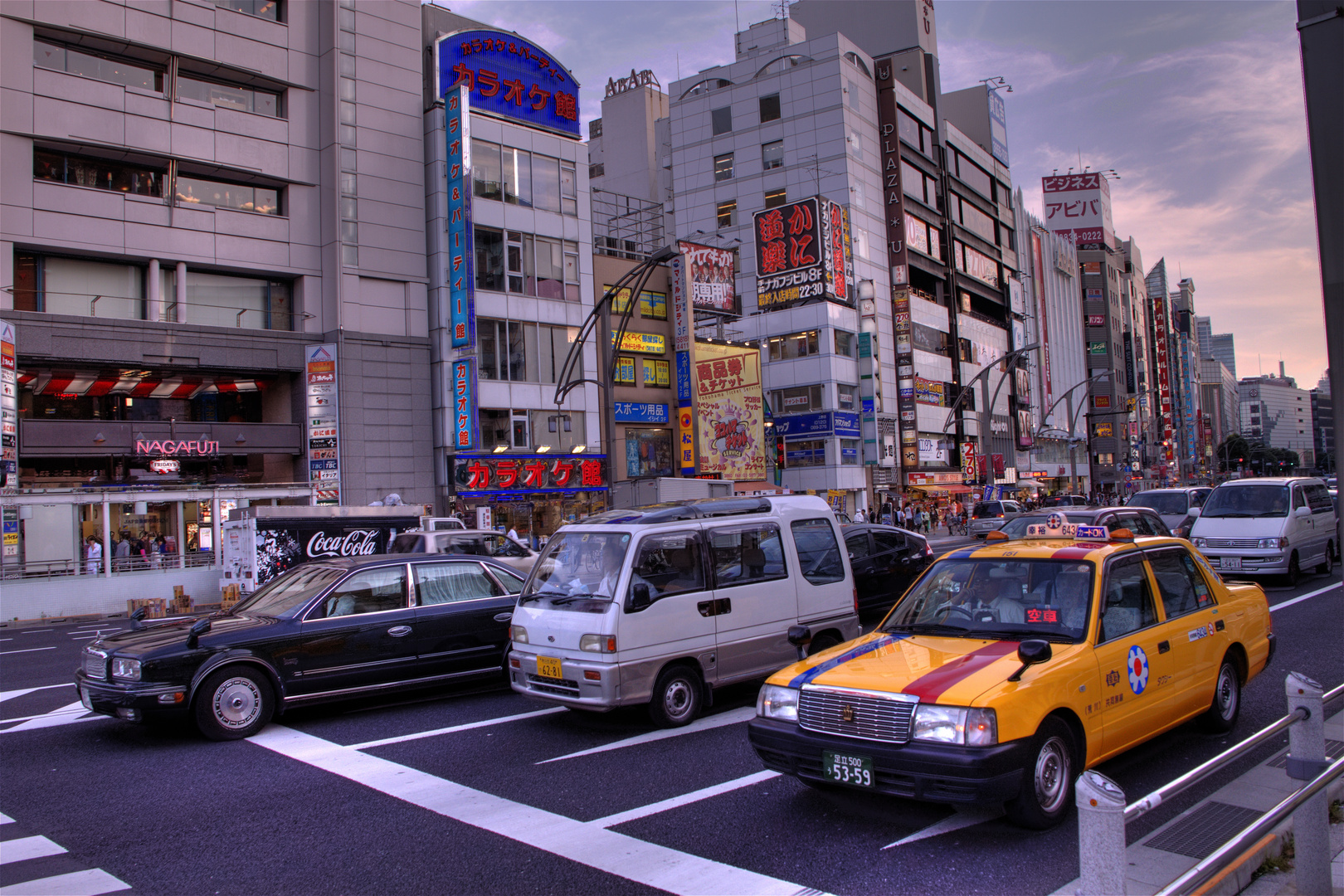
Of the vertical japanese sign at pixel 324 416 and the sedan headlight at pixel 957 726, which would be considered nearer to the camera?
the sedan headlight at pixel 957 726

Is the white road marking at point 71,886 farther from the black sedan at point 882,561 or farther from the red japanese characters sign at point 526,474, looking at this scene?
the red japanese characters sign at point 526,474

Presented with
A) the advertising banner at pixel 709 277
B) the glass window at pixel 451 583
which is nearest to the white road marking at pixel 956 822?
the glass window at pixel 451 583

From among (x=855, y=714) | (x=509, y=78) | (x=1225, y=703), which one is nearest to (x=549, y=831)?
(x=855, y=714)

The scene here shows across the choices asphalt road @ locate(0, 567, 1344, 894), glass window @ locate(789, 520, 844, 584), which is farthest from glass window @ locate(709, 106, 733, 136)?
asphalt road @ locate(0, 567, 1344, 894)

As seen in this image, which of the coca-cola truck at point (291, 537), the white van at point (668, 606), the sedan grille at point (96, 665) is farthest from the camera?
the coca-cola truck at point (291, 537)

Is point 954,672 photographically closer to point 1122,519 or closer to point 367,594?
point 367,594

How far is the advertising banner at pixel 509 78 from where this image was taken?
107 ft

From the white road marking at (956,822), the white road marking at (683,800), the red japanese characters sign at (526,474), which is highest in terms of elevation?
the red japanese characters sign at (526,474)

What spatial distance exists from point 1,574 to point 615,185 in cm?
5283

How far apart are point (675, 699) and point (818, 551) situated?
2.54 meters

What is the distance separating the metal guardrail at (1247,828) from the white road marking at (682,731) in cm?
396

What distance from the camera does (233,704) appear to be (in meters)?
8.02

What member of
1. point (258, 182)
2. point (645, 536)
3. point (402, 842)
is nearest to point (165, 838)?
point (402, 842)

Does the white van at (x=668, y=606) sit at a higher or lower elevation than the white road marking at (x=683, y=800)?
higher
